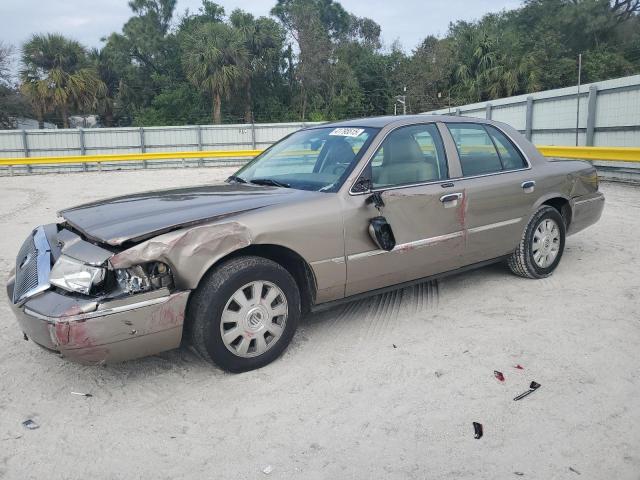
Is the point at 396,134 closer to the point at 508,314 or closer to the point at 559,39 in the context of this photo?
the point at 508,314

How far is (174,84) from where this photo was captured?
4316 cm

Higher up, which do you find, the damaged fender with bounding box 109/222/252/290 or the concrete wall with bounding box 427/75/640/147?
the concrete wall with bounding box 427/75/640/147

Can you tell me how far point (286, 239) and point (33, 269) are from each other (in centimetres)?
155

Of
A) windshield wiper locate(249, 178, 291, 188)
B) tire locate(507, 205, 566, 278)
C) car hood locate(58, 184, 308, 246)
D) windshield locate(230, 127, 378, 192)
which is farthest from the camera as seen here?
tire locate(507, 205, 566, 278)

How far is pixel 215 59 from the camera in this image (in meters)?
36.8

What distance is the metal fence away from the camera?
25656 millimetres

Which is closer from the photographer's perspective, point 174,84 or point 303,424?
point 303,424

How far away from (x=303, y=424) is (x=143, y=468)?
82cm

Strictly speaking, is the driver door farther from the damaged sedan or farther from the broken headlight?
the broken headlight

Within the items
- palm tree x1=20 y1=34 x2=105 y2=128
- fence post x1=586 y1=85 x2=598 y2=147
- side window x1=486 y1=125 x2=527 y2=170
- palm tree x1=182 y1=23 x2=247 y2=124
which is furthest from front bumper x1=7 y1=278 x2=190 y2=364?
palm tree x1=182 y1=23 x2=247 y2=124

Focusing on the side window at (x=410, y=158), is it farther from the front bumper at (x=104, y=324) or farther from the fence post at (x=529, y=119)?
the fence post at (x=529, y=119)

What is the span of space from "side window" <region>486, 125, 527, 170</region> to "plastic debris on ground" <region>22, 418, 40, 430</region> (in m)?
4.05

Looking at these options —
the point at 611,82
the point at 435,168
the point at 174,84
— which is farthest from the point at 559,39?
the point at 435,168

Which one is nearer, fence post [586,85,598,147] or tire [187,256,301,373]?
tire [187,256,301,373]
